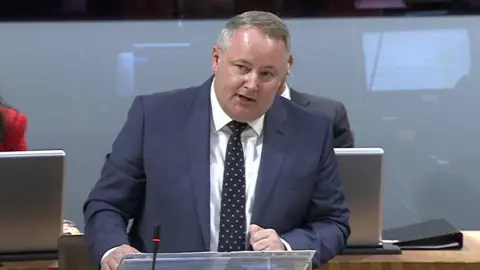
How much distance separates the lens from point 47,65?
427 centimetres

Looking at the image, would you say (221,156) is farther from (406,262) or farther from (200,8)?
(200,8)

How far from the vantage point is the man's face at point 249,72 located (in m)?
1.61

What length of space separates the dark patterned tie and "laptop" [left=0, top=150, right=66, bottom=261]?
550 mm

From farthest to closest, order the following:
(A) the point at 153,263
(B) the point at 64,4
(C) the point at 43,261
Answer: (B) the point at 64,4, (C) the point at 43,261, (A) the point at 153,263

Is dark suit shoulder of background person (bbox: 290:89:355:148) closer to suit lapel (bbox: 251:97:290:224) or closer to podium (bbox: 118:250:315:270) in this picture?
suit lapel (bbox: 251:97:290:224)

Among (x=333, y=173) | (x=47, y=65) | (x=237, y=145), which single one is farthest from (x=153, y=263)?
(x=47, y=65)

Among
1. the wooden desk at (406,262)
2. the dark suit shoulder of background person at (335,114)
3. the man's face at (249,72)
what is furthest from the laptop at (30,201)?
the dark suit shoulder of background person at (335,114)

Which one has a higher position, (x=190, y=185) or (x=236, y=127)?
(x=236, y=127)

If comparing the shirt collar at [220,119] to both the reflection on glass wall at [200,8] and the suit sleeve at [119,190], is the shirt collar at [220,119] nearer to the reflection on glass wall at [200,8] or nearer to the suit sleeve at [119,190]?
the suit sleeve at [119,190]

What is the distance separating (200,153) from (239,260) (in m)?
0.42

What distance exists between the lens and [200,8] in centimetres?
429

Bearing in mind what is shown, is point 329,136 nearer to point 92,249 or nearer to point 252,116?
point 252,116

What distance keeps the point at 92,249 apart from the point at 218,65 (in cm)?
49

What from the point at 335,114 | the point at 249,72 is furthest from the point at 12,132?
the point at 249,72
